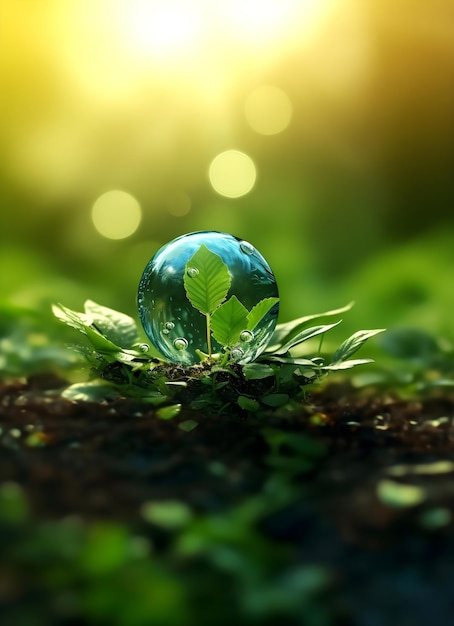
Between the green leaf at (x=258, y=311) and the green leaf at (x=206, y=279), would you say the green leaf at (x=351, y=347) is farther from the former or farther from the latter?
the green leaf at (x=206, y=279)

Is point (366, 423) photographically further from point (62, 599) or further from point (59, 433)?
point (62, 599)

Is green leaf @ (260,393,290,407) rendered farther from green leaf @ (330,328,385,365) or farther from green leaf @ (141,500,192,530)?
green leaf @ (141,500,192,530)

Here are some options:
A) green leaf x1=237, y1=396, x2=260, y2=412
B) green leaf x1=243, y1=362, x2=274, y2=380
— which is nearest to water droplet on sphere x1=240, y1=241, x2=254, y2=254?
green leaf x1=243, y1=362, x2=274, y2=380

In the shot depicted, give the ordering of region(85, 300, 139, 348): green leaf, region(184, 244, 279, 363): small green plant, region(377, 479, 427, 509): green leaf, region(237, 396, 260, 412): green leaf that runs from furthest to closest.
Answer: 1. region(85, 300, 139, 348): green leaf
2. region(184, 244, 279, 363): small green plant
3. region(237, 396, 260, 412): green leaf
4. region(377, 479, 427, 509): green leaf

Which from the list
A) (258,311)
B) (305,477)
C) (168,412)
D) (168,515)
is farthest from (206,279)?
(168,515)

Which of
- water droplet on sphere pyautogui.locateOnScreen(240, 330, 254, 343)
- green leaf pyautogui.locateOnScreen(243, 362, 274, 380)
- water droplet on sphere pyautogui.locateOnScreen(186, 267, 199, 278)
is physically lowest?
green leaf pyautogui.locateOnScreen(243, 362, 274, 380)

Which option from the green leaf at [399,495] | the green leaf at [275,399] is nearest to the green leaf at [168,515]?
the green leaf at [399,495]

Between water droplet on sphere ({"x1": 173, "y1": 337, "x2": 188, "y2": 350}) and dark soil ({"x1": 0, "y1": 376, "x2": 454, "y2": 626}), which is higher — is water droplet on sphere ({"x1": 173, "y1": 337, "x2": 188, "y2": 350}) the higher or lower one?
the higher one
